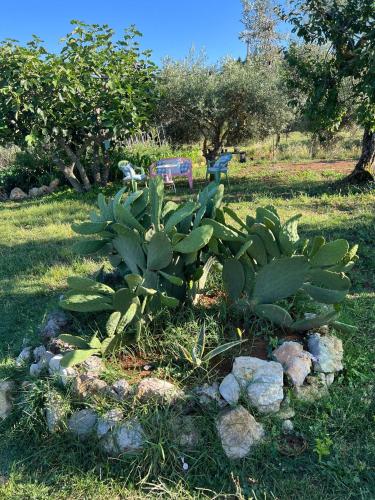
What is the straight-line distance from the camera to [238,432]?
1.93m

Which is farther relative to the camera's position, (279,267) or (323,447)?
(279,267)

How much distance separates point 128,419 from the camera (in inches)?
79.6

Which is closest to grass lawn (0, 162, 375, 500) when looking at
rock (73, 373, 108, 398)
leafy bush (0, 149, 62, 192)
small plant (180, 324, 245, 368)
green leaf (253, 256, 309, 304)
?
small plant (180, 324, 245, 368)

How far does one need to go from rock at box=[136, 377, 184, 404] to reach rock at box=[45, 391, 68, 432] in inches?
16.2

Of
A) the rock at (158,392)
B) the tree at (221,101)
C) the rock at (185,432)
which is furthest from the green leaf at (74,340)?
the tree at (221,101)

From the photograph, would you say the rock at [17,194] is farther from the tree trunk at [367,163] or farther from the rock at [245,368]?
the rock at [245,368]

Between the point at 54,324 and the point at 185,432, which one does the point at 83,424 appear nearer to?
the point at 185,432

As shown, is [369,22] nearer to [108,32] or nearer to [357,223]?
[357,223]

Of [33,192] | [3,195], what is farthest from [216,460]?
[3,195]

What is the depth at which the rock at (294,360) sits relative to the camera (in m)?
2.15

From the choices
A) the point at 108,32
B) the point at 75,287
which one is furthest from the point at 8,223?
the point at 75,287

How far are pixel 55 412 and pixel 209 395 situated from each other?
81 centimetres

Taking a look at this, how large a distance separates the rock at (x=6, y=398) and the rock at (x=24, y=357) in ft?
0.61

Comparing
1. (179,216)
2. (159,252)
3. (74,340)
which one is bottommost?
(74,340)
